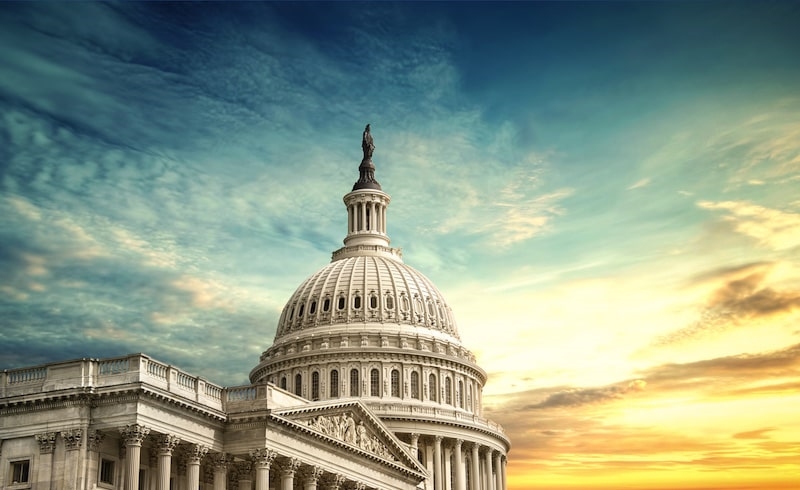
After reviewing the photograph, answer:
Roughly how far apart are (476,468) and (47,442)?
3119 inches

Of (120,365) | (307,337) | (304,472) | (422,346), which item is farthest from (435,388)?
(120,365)

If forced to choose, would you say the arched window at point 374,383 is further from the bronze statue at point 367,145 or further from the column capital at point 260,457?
the column capital at point 260,457

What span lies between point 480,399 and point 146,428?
87.2m

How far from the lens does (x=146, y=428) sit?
6116cm

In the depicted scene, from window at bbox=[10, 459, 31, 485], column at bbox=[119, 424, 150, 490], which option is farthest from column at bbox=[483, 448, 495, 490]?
window at bbox=[10, 459, 31, 485]

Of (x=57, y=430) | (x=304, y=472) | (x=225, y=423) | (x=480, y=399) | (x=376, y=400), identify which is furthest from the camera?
(x=480, y=399)

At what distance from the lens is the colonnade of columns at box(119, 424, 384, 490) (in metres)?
60.5

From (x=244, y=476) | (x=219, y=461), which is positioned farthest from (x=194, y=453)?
(x=244, y=476)

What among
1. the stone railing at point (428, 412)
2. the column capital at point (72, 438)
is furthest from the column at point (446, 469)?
the column capital at point (72, 438)

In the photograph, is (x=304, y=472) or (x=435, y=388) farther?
(x=435, y=388)

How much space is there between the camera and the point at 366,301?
138500mm

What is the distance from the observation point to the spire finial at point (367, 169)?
15262 cm

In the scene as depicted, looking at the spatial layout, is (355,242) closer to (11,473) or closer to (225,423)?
(225,423)

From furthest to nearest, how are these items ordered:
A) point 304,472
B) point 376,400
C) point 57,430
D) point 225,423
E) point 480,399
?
point 480,399
point 376,400
point 304,472
point 225,423
point 57,430
